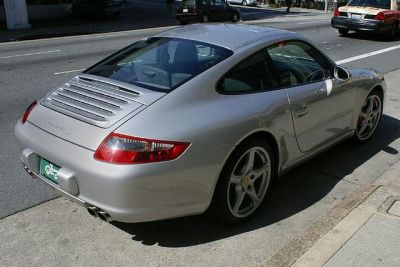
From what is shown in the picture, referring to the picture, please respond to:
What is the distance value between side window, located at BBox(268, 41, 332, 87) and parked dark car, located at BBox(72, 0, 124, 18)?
23693 mm

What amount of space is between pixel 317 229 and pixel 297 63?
159 cm

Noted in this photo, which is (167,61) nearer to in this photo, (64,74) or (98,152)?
(98,152)

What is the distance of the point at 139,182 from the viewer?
3.07 m

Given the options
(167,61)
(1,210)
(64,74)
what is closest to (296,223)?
(167,61)

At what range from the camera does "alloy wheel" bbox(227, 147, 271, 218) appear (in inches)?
145

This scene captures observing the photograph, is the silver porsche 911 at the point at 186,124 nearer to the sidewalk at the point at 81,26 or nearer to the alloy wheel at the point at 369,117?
the alloy wheel at the point at 369,117

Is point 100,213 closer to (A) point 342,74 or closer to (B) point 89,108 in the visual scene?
(B) point 89,108

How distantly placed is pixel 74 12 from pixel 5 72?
17966 millimetres

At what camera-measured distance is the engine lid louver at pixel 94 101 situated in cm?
331

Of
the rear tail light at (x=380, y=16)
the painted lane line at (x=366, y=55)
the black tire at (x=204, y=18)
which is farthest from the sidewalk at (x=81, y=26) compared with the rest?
the painted lane line at (x=366, y=55)

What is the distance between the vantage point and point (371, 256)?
332cm

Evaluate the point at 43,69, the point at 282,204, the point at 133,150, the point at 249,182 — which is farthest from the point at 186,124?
the point at 43,69

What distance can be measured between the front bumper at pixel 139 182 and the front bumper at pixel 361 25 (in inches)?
577

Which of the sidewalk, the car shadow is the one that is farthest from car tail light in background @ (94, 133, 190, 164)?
the sidewalk
